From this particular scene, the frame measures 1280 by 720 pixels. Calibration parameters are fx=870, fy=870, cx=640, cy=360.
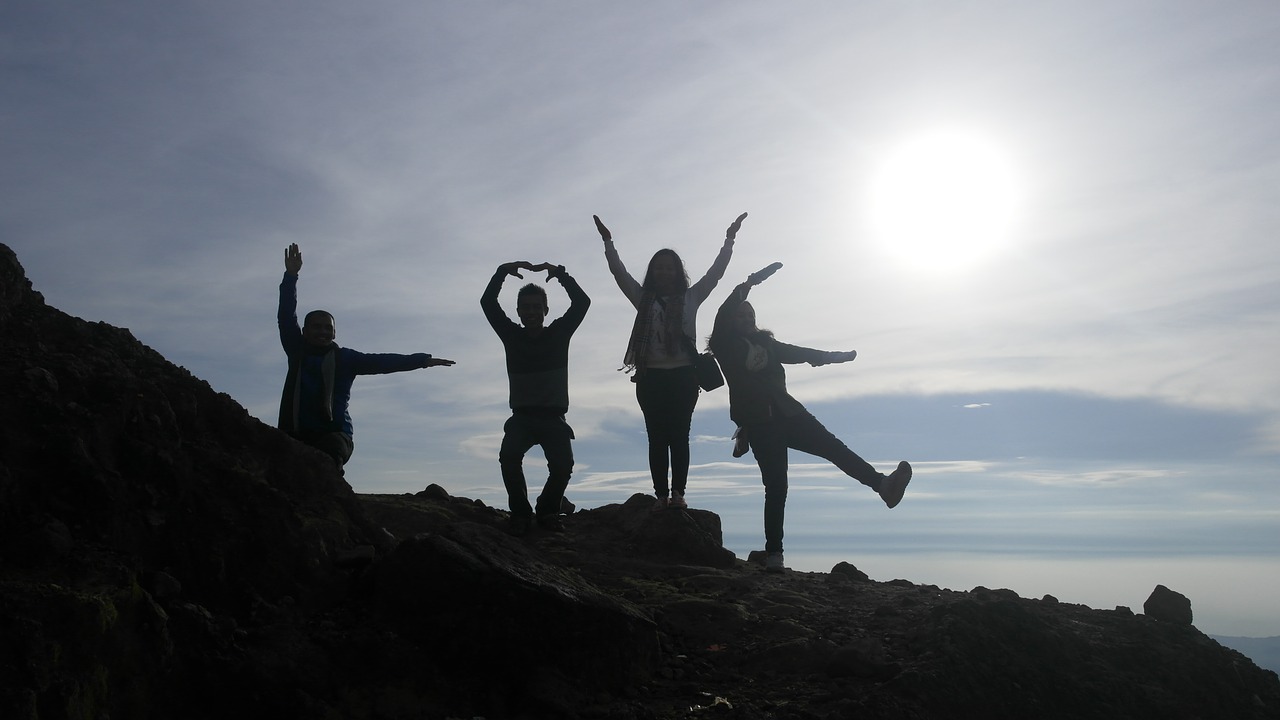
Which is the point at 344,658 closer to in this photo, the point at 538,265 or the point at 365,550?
the point at 365,550

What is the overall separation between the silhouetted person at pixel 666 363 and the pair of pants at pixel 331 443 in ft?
10.5

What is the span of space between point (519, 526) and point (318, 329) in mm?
2839

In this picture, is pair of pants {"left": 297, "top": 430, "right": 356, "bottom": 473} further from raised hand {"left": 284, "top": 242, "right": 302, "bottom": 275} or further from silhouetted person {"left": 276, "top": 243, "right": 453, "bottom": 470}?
raised hand {"left": 284, "top": 242, "right": 302, "bottom": 275}

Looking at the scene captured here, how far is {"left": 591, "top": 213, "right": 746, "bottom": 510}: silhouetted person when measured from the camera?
9625 mm

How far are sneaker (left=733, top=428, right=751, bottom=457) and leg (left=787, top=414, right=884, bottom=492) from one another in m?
0.49

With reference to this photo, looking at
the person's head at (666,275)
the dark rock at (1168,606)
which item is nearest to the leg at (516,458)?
the person's head at (666,275)

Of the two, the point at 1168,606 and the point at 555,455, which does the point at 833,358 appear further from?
the point at 1168,606

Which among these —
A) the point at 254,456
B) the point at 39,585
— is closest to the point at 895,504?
the point at 254,456

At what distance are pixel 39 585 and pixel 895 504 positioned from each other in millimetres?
7912

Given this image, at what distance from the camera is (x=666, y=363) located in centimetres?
971

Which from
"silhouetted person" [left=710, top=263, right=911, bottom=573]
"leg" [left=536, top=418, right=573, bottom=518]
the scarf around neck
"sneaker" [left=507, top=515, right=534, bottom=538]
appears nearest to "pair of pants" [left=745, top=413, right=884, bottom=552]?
"silhouetted person" [left=710, top=263, right=911, bottom=573]

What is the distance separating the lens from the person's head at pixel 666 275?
998 centimetres

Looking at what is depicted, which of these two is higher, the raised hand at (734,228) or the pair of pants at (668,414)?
the raised hand at (734,228)

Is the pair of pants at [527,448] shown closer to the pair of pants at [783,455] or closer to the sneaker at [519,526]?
the sneaker at [519,526]
